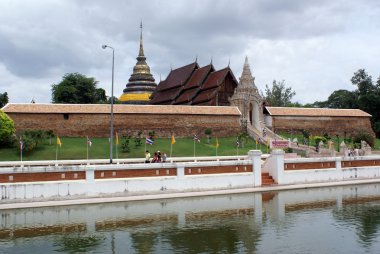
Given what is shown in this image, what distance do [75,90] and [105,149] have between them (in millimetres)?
30781

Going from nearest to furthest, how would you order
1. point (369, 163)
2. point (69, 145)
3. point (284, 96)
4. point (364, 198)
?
point (364, 198) < point (369, 163) < point (69, 145) < point (284, 96)

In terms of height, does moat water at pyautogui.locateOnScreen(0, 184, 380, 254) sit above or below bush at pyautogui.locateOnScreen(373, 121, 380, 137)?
below

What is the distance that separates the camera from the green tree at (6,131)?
3609cm

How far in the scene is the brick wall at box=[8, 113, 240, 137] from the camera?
136 feet

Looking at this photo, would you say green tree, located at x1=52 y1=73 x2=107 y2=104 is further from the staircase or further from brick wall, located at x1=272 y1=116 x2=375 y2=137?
the staircase

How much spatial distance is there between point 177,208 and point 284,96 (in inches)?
2446

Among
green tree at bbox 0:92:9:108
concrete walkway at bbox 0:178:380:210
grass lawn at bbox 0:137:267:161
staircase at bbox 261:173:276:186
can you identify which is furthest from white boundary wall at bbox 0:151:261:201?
green tree at bbox 0:92:9:108

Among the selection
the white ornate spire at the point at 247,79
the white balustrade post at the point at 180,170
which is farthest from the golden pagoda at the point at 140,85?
the white balustrade post at the point at 180,170

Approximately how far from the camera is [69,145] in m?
37.7

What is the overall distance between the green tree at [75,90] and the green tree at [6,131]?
91.8ft

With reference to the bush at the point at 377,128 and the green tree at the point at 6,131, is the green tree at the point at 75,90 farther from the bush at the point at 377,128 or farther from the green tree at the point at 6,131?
the bush at the point at 377,128

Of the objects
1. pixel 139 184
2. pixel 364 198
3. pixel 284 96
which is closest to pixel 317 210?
pixel 364 198

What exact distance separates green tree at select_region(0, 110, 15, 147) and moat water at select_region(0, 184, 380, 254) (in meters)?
18.8

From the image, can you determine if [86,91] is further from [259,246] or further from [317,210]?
[259,246]
